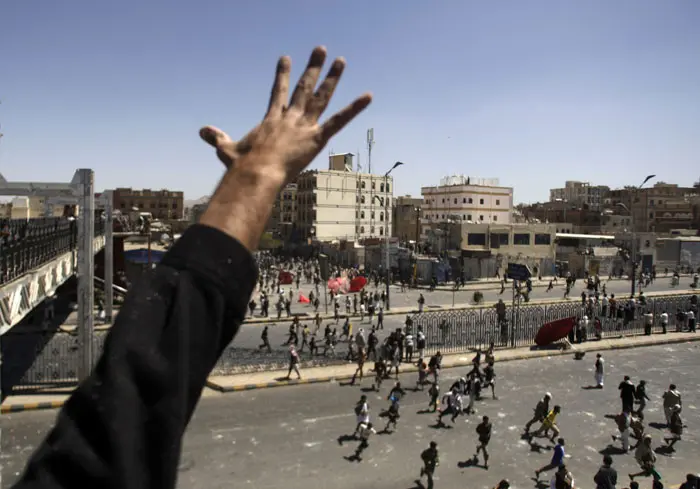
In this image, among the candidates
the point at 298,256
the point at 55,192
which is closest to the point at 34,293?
the point at 55,192

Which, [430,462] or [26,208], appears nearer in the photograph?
[430,462]

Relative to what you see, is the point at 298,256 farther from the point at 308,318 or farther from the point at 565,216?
the point at 565,216

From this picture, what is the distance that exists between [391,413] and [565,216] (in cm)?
8280

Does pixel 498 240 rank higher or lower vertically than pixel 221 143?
higher

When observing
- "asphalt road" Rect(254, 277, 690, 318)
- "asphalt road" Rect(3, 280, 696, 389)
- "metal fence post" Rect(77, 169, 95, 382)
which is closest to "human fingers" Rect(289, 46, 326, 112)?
"asphalt road" Rect(3, 280, 696, 389)

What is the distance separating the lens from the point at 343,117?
1761 mm

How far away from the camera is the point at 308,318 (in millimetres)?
28531

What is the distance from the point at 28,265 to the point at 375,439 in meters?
9.15

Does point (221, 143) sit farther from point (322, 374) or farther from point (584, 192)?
point (584, 192)

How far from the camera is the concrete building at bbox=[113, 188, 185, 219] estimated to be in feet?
286

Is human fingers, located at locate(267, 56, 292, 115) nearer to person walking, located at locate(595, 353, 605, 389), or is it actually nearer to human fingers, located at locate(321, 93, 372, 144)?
human fingers, located at locate(321, 93, 372, 144)

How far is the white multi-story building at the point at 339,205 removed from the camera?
7206 cm

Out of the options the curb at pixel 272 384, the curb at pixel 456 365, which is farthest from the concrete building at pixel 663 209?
the curb at pixel 272 384

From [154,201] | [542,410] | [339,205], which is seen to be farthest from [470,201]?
[542,410]
